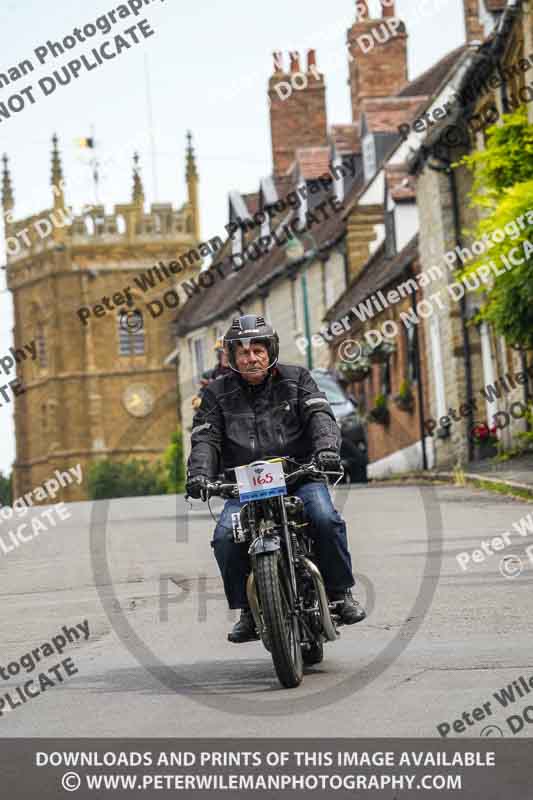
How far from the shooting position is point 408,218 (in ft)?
142

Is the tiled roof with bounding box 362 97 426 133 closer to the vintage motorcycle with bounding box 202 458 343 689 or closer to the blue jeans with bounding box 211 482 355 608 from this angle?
the blue jeans with bounding box 211 482 355 608

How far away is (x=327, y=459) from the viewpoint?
8414mm

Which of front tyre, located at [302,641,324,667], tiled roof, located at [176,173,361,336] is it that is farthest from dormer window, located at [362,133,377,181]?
front tyre, located at [302,641,324,667]

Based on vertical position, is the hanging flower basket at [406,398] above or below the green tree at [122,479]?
above

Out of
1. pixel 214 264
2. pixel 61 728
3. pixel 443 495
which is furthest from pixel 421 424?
pixel 214 264

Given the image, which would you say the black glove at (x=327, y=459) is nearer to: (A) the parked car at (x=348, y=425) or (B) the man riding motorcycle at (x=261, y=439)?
(B) the man riding motorcycle at (x=261, y=439)

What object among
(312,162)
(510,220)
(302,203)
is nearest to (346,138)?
(312,162)

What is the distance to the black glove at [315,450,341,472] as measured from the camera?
8414 mm

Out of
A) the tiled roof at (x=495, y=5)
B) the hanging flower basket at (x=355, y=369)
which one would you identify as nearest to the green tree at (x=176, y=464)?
the hanging flower basket at (x=355, y=369)

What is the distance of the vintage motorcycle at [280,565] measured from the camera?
793 centimetres

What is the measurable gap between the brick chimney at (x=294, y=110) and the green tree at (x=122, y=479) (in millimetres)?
38066

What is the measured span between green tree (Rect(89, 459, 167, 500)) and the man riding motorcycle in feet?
289

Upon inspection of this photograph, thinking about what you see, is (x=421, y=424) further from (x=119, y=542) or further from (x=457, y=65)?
(x=119, y=542)
